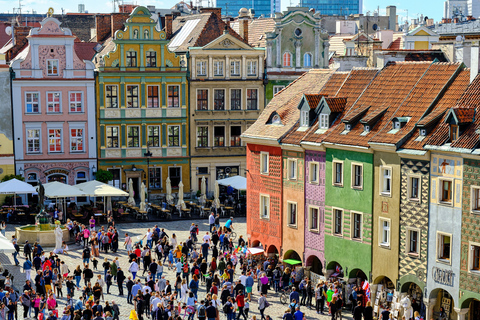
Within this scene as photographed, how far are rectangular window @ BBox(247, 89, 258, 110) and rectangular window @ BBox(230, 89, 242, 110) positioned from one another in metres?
0.70

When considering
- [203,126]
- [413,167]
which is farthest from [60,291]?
[203,126]

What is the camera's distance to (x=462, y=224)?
3888 cm

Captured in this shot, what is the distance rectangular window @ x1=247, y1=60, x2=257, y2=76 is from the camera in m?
73.4

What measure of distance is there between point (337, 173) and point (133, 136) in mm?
28187

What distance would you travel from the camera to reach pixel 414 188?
136 feet

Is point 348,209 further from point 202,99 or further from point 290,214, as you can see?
point 202,99

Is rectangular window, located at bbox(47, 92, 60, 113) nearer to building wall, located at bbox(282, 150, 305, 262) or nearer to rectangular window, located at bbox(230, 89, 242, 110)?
rectangular window, located at bbox(230, 89, 242, 110)

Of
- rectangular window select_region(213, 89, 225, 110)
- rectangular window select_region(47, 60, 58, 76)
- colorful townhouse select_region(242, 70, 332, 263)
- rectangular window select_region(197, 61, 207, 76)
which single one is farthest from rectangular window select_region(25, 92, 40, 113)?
colorful townhouse select_region(242, 70, 332, 263)

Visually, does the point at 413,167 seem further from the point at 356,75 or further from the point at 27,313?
the point at 27,313

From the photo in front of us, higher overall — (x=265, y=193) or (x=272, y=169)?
(x=272, y=169)

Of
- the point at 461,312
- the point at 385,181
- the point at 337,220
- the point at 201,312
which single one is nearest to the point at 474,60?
the point at 385,181

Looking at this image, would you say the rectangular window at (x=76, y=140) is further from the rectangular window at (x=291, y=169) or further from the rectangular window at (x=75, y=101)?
the rectangular window at (x=291, y=169)

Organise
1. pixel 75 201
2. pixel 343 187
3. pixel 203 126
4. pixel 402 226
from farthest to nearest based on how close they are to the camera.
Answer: pixel 203 126 < pixel 75 201 < pixel 343 187 < pixel 402 226

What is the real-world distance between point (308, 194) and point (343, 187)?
2985 millimetres
